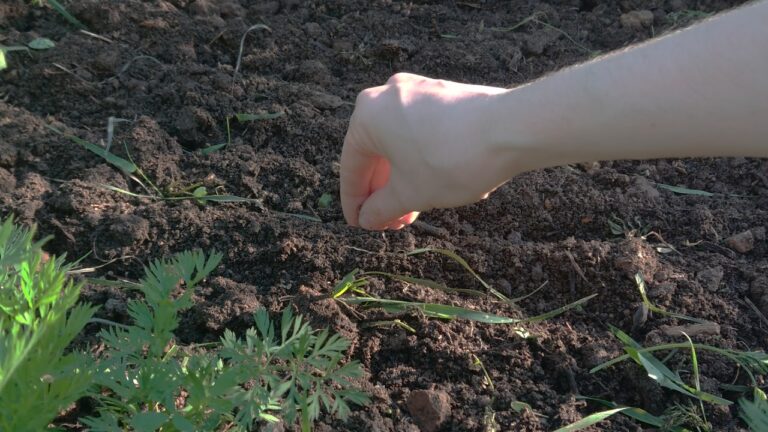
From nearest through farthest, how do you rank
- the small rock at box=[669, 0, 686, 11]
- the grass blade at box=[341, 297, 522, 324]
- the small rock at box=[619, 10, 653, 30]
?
the grass blade at box=[341, 297, 522, 324]
the small rock at box=[619, 10, 653, 30]
the small rock at box=[669, 0, 686, 11]

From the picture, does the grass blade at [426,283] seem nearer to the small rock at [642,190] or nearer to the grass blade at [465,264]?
the grass blade at [465,264]

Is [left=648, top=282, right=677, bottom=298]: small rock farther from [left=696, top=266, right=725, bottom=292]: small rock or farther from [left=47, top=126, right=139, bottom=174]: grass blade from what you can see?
[left=47, top=126, right=139, bottom=174]: grass blade

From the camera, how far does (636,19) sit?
315 cm

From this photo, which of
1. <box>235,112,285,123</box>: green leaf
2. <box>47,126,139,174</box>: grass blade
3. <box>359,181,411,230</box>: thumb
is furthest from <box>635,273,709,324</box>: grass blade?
<box>47,126,139,174</box>: grass blade

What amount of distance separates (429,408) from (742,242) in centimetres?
108

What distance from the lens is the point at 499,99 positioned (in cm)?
157

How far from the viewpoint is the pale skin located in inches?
51.1

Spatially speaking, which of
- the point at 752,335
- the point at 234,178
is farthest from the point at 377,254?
the point at 752,335

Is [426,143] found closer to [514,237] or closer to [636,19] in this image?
[514,237]

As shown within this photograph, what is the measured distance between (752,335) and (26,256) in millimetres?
1624

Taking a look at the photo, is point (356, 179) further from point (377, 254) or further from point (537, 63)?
point (537, 63)

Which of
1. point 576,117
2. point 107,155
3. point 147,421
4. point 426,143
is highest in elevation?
point 576,117

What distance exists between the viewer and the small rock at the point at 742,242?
2.23 m

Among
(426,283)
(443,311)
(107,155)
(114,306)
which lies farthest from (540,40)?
(114,306)
